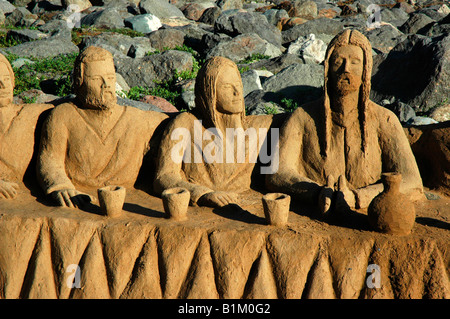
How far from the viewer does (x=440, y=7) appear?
753 inches

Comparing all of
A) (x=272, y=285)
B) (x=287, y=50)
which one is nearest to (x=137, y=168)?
(x=272, y=285)

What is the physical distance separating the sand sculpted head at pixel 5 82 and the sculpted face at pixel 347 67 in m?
3.54

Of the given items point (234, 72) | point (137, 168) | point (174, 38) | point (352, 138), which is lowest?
point (174, 38)

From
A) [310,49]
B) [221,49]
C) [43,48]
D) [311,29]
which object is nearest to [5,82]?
[43,48]

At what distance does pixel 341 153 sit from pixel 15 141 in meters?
3.60

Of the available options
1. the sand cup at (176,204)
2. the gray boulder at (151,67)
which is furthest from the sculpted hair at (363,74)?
the gray boulder at (151,67)

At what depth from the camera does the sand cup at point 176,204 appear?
17.7ft

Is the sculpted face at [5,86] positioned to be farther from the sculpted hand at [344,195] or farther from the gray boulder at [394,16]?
the gray boulder at [394,16]

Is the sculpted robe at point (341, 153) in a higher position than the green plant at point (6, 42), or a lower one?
higher

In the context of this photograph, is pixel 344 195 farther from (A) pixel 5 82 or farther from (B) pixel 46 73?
(B) pixel 46 73

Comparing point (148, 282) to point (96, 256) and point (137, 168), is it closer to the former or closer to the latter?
point (96, 256)

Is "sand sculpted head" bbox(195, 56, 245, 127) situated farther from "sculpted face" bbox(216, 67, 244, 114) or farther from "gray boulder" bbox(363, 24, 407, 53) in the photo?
"gray boulder" bbox(363, 24, 407, 53)

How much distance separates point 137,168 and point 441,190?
10.9 feet

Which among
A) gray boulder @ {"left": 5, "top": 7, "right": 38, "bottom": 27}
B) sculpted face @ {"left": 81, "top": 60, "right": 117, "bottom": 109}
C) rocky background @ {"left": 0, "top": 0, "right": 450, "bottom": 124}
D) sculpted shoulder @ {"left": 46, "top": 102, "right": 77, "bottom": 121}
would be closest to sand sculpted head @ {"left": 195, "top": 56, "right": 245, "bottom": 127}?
sculpted face @ {"left": 81, "top": 60, "right": 117, "bottom": 109}
